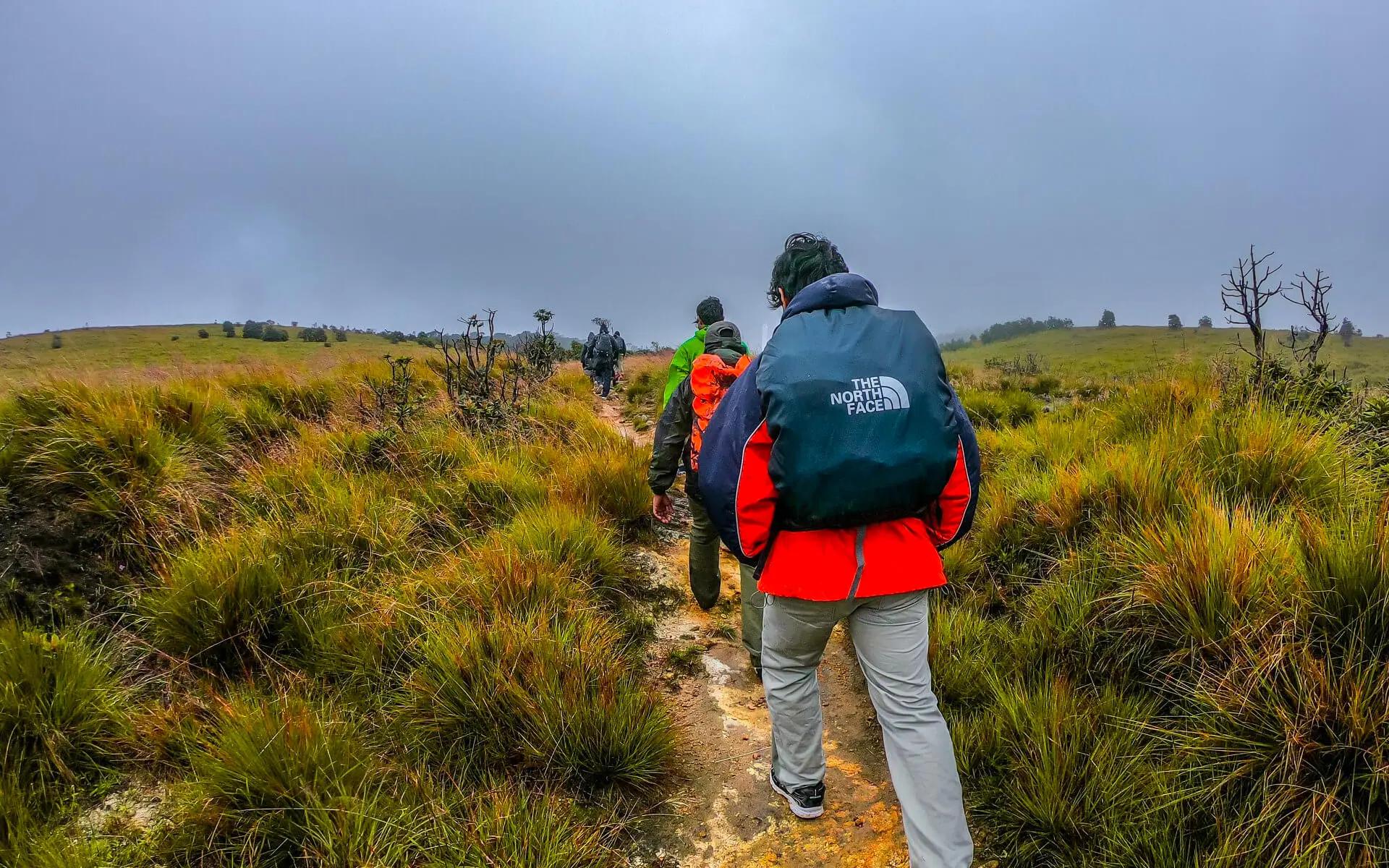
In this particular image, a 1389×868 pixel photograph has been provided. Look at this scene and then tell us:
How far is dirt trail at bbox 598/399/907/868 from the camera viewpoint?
231 centimetres

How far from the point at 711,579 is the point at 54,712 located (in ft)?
9.95

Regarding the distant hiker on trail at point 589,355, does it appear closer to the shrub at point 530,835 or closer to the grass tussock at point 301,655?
the grass tussock at point 301,655

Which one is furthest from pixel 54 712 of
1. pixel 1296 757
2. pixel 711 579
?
pixel 1296 757

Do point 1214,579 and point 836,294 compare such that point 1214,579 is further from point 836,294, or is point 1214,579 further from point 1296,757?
point 836,294

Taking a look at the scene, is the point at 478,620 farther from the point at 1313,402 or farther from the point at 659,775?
the point at 1313,402

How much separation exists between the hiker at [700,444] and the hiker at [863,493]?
1202mm

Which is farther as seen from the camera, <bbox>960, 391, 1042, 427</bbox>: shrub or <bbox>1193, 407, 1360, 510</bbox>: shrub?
<bbox>960, 391, 1042, 427</bbox>: shrub

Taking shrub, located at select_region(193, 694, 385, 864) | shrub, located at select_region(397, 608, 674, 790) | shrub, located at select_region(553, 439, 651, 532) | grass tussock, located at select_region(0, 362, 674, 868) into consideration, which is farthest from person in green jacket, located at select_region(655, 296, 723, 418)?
shrub, located at select_region(193, 694, 385, 864)

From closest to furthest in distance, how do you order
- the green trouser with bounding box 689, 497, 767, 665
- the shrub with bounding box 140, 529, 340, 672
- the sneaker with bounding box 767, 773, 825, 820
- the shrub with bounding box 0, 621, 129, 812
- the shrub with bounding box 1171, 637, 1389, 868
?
the shrub with bounding box 1171, 637, 1389, 868 < the shrub with bounding box 0, 621, 129, 812 < the sneaker with bounding box 767, 773, 825, 820 < the shrub with bounding box 140, 529, 340, 672 < the green trouser with bounding box 689, 497, 767, 665

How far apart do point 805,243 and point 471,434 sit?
16.3 feet

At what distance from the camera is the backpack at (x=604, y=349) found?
608 inches

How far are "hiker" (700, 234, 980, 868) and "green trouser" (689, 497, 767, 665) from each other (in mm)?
1248

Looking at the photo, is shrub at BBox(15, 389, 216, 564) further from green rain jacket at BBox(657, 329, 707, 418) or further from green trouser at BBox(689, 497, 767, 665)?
green rain jacket at BBox(657, 329, 707, 418)

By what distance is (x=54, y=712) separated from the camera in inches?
92.0
